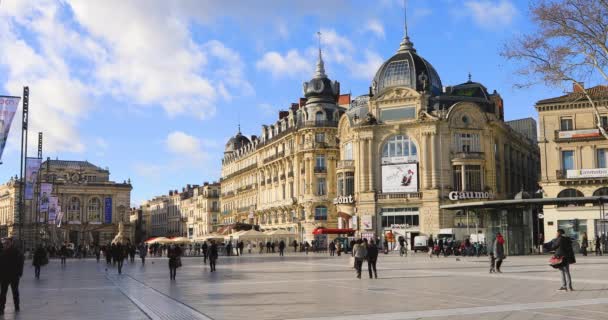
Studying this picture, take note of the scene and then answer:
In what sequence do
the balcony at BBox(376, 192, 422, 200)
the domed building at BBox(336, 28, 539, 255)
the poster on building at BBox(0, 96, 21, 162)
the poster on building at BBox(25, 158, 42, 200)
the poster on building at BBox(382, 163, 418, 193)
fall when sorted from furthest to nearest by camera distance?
the poster on building at BBox(382, 163, 418, 193), the balcony at BBox(376, 192, 422, 200), the domed building at BBox(336, 28, 539, 255), the poster on building at BBox(25, 158, 42, 200), the poster on building at BBox(0, 96, 21, 162)

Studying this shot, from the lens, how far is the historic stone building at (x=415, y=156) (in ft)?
212

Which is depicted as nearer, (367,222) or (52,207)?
(52,207)

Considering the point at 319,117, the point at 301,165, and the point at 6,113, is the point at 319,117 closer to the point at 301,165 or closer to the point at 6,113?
the point at 301,165

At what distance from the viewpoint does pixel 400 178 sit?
215 feet

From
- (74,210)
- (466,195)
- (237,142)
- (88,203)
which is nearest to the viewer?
(466,195)

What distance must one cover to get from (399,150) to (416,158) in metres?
1.81

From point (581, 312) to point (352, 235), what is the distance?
177ft

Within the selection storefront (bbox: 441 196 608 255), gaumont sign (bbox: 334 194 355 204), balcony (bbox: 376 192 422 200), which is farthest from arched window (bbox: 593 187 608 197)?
gaumont sign (bbox: 334 194 355 204)

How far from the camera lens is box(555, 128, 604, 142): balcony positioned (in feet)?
178

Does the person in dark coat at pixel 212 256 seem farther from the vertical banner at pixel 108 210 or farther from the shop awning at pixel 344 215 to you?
the vertical banner at pixel 108 210

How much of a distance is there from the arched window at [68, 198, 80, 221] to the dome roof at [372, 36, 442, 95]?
8727 cm

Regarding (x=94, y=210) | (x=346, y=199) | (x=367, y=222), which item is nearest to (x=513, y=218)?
(x=367, y=222)

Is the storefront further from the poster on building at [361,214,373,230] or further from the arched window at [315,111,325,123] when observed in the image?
the arched window at [315,111,325,123]

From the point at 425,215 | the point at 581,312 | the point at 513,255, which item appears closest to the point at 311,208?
the point at 425,215
